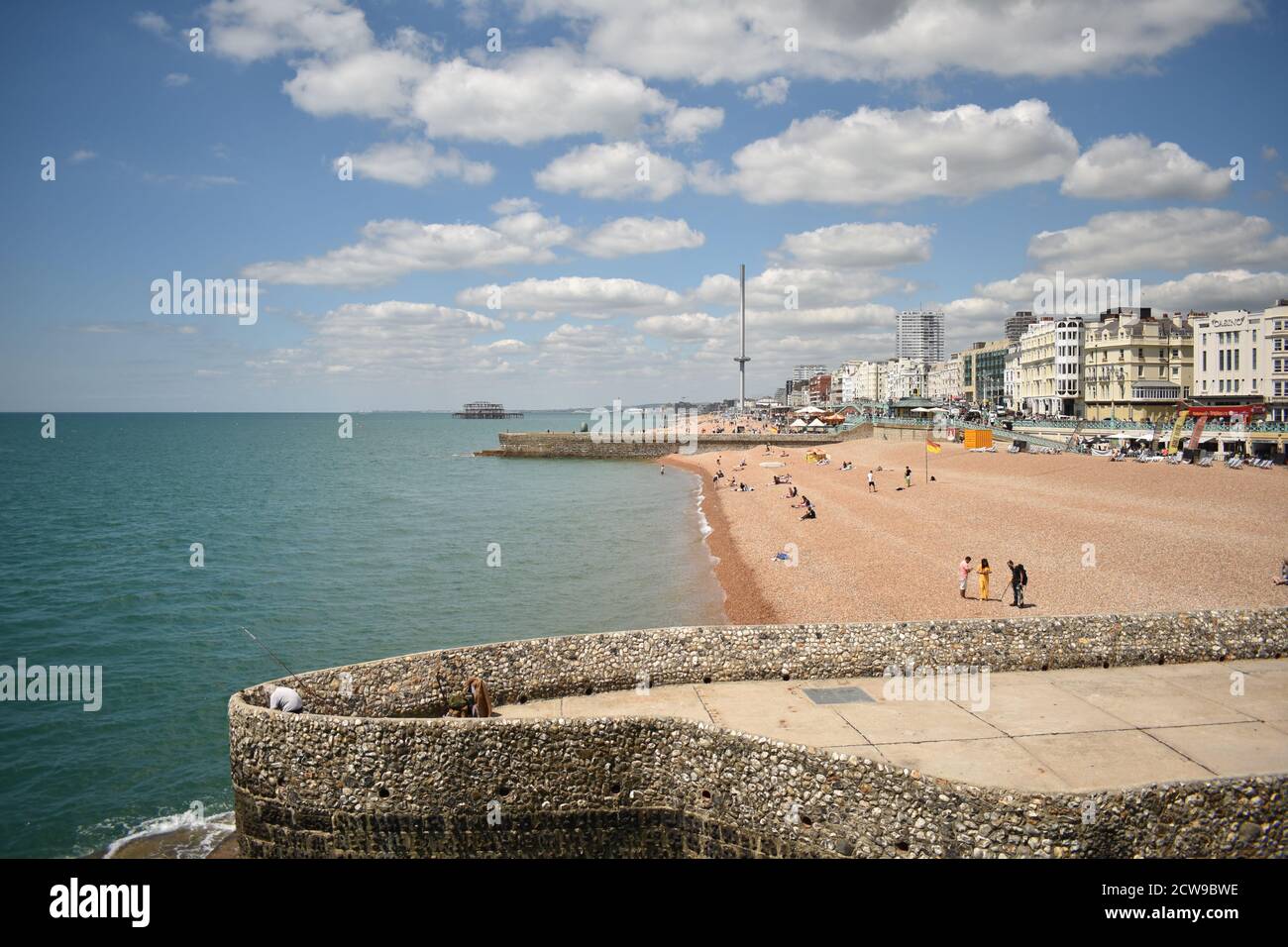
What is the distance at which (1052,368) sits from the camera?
9894 centimetres

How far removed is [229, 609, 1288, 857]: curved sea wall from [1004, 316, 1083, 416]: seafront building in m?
86.8

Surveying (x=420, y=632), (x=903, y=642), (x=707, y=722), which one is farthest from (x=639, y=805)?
(x=420, y=632)

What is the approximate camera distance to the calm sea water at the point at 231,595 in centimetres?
1744

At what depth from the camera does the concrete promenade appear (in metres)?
10.9

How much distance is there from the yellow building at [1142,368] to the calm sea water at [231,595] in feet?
152

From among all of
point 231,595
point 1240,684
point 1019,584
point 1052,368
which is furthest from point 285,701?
point 1052,368

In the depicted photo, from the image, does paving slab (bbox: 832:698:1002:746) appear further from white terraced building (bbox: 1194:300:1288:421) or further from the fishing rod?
white terraced building (bbox: 1194:300:1288:421)

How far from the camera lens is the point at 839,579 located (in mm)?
28875

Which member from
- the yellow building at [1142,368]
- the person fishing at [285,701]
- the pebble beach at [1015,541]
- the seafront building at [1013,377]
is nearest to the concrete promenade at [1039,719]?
the person fishing at [285,701]

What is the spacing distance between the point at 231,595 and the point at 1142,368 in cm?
8421

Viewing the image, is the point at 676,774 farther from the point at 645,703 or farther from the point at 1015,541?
the point at 1015,541

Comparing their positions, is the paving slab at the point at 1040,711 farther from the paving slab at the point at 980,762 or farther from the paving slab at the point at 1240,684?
the paving slab at the point at 1240,684
